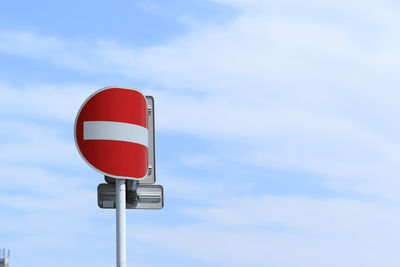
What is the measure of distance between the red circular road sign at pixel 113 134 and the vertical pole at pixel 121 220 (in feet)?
0.43

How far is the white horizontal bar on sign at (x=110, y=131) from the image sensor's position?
727cm

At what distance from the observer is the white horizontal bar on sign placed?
23.8ft

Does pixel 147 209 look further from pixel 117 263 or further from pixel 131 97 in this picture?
pixel 131 97

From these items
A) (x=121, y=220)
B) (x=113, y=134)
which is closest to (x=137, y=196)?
(x=121, y=220)

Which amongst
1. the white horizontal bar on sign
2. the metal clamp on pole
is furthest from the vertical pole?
the white horizontal bar on sign

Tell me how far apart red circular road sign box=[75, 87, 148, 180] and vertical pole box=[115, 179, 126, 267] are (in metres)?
0.13

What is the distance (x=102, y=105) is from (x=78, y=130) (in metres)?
0.35

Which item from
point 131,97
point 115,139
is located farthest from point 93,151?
point 131,97

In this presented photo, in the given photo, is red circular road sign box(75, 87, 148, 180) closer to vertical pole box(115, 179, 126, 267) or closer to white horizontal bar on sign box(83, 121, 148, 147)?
white horizontal bar on sign box(83, 121, 148, 147)

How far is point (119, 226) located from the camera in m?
7.25

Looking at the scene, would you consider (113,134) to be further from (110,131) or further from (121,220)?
(121,220)

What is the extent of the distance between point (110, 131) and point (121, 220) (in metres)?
0.90

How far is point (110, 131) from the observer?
7.31 meters

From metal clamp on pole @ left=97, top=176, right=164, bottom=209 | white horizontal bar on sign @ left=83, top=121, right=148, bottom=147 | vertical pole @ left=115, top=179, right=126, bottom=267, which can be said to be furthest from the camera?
metal clamp on pole @ left=97, top=176, right=164, bottom=209
